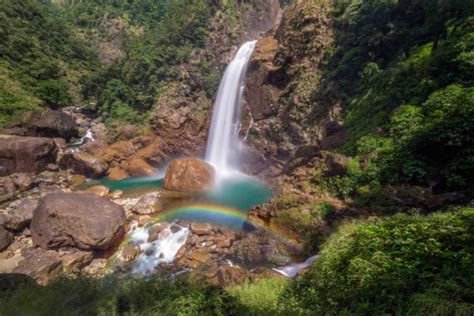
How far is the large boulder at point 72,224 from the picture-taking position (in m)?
12.2

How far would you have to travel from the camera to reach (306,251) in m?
10.8

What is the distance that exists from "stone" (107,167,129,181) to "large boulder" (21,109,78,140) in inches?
277

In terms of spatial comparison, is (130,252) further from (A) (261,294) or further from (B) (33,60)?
(B) (33,60)

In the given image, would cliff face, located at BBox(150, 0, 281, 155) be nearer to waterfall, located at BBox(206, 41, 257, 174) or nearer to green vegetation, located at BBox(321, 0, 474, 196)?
waterfall, located at BBox(206, 41, 257, 174)

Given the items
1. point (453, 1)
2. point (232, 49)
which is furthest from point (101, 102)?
point (453, 1)

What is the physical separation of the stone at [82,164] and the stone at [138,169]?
2.01m

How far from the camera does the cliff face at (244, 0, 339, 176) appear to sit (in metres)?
22.0

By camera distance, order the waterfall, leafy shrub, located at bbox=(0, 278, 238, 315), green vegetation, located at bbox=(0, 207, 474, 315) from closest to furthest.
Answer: green vegetation, located at bbox=(0, 207, 474, 315)
leafy shrub, located at bbox=(0, 278, 238, 315)
the waterfall

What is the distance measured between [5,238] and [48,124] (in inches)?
571

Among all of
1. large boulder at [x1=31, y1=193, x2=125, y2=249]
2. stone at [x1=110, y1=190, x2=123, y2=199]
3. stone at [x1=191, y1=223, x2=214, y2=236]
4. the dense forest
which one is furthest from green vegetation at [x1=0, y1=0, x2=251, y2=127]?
stone at [x1=191, y1=223, x2=214, y2=236]

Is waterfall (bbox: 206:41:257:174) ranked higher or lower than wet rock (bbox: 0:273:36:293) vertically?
higher

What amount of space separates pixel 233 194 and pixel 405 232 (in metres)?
13.9

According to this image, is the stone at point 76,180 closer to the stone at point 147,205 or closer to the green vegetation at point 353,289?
the stone at point 147,205

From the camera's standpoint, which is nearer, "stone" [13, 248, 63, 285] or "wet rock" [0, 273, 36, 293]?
"wet rock" [0, 273, 36, 293]
